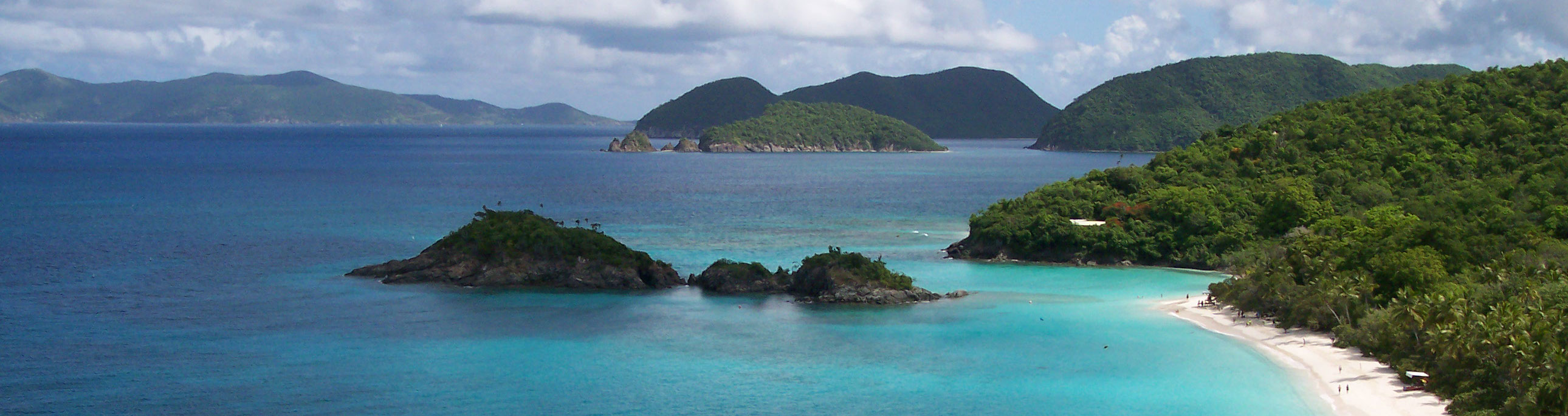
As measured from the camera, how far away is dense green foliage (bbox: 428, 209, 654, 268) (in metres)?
59.1

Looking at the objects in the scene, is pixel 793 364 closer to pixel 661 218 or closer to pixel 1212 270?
pixel 1212 270

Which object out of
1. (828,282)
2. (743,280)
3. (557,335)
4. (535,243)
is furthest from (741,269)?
(557,335)

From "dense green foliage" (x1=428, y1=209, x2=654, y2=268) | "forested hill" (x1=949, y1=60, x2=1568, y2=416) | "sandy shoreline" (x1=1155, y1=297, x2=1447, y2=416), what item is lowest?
"sandy shoreline" (x1=1155, y1=297, x2=1447, y2=416)

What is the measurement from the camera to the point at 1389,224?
53.6 meters

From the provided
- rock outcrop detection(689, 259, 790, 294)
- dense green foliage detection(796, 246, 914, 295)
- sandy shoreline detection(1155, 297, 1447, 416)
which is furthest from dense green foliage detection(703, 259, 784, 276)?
sandy shoreline detection(1155, 297, 1447, 416)

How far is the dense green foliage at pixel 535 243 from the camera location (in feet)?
194

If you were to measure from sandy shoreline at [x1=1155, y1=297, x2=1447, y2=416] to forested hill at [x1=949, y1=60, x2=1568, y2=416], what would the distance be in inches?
26.6

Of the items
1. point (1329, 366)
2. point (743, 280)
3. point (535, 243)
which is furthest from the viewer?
point (535, 243)

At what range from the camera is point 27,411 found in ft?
117

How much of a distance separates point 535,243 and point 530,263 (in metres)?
0.99

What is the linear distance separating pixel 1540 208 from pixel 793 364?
3672 centimetres

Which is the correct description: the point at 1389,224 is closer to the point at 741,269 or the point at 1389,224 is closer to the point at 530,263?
the point at 741,269

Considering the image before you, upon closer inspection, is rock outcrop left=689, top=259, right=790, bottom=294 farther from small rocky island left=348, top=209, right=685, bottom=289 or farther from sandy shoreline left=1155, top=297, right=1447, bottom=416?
sandy shoreline left=1155, top=297, right=1447, bottom=416

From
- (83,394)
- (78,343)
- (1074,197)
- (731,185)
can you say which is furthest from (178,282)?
(731,185)
